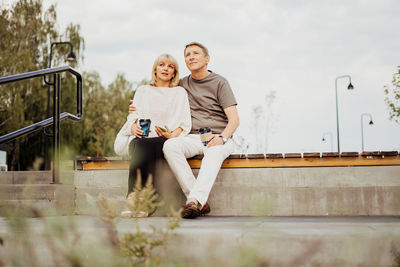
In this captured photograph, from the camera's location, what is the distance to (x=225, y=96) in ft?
12.4

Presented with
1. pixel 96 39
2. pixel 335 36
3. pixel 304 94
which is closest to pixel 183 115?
pixel 304 94

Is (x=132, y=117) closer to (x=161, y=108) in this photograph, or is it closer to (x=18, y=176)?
(x=161, y=108)

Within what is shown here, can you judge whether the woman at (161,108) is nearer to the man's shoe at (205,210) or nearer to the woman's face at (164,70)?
the woman's face at (164,70)

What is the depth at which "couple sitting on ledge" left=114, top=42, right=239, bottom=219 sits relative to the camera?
3254mm

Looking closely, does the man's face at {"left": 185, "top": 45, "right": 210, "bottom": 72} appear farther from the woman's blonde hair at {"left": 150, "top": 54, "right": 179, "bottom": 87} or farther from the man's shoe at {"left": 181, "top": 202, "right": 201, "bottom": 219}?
the man's shoe at {"left": 181, "top": 202, "right": 201, "bottom": 219}

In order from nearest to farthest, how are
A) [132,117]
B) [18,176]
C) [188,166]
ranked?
1. [188,166]
2. [132,117]
3. [18,176]

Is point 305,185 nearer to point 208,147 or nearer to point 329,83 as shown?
point 208,147

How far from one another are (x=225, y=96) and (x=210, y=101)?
160mm

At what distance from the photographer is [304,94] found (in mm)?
8922

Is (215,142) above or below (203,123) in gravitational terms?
below

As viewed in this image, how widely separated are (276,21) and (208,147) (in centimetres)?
835

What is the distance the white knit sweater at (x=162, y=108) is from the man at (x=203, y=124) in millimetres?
146

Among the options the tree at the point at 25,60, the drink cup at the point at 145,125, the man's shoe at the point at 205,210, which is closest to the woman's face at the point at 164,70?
the drink cup at the point at 145,125

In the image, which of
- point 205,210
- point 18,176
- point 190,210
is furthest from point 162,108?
point 18,176
